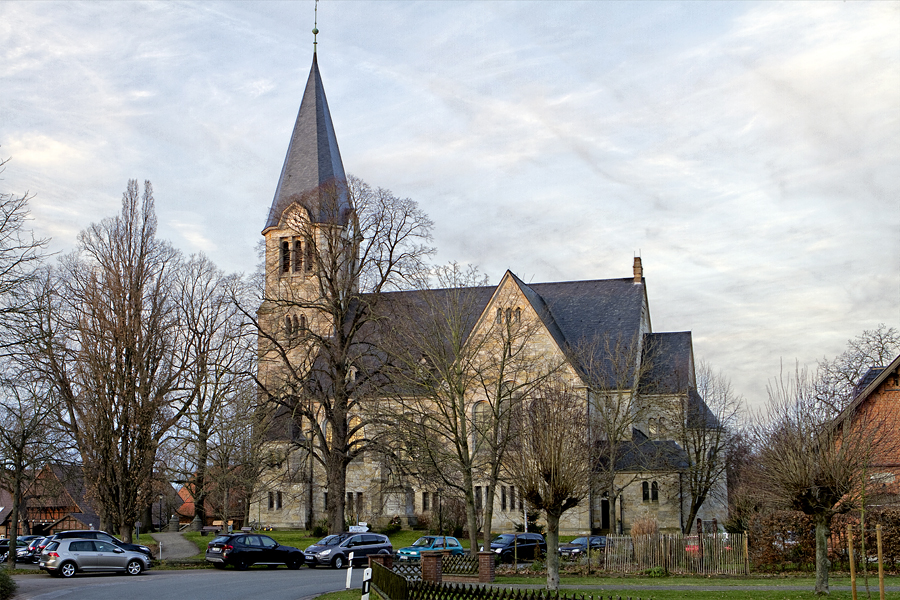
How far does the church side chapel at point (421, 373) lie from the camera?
39688 mm

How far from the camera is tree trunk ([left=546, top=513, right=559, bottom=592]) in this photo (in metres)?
20.9

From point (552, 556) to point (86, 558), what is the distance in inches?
718

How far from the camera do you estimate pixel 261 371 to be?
52.6 meters

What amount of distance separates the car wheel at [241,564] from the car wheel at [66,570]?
631cm

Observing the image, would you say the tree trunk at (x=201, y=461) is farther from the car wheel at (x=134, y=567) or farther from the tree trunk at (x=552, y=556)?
the tree trunk at (x=552, y=556)

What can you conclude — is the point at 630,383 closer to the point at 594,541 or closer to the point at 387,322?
the point at 594,541

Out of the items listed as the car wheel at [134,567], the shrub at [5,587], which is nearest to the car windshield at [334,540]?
the car wheel at [134,567]

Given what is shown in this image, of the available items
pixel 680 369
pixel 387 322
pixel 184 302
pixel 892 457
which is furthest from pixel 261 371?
pixel 892 457

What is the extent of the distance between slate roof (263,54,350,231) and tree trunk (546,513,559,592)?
135 feet

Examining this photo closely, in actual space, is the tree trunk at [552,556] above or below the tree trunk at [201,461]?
below

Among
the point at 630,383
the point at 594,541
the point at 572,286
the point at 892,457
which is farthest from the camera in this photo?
the point at 572,286

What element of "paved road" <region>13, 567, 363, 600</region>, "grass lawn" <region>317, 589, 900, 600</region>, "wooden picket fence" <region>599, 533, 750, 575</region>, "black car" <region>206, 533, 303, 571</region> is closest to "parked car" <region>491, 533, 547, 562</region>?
"wooden picket fence" <region>599, 533, 750, 575</region>

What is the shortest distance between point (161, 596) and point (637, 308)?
140ft

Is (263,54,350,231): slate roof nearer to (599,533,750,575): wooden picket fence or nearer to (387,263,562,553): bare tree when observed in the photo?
(387,263,562,553): bare tree
